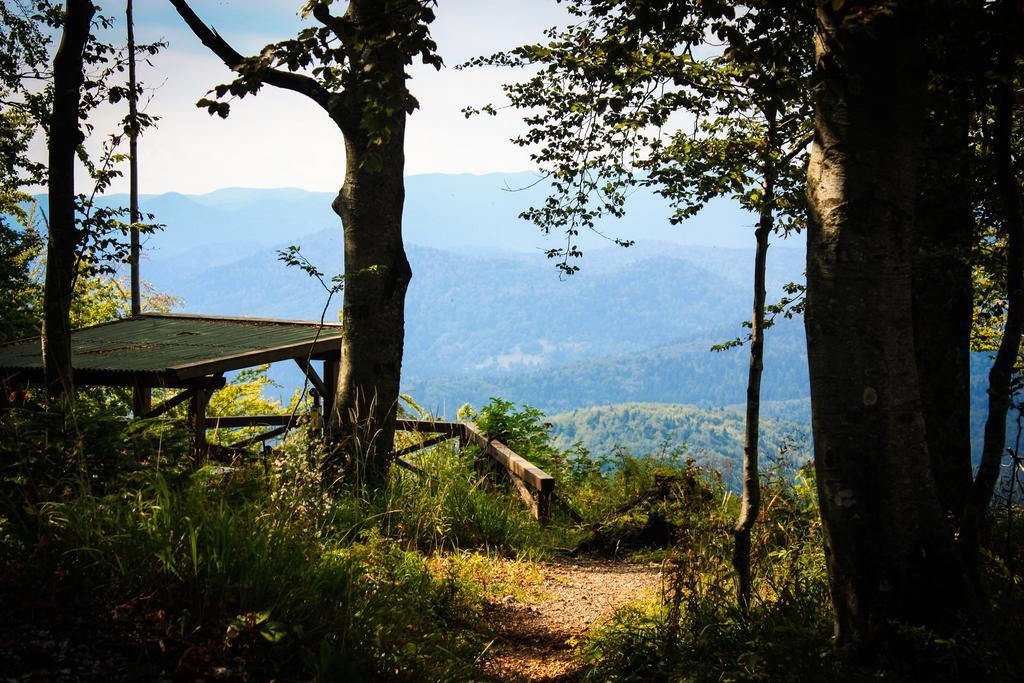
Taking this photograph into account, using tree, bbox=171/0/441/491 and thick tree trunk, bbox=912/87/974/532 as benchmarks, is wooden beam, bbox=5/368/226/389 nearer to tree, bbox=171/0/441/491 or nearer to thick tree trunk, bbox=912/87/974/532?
tree, bbox=171/0/441/491

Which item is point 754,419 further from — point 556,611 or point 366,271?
point 366,271

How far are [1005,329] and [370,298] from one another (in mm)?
5193

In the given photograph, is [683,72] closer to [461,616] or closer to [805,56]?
[805,56]

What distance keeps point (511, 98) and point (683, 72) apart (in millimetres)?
2279

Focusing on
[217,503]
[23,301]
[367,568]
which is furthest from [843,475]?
[23,301]

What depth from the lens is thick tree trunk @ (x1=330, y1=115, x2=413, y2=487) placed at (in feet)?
24.4

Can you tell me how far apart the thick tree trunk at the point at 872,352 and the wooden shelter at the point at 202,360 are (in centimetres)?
459

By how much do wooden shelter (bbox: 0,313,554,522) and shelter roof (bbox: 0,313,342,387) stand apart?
0.01 meters

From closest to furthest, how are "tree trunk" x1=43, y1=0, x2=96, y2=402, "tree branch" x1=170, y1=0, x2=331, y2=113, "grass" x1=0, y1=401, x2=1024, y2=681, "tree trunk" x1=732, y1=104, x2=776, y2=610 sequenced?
1. "grass" x1=0, y1=401, x2=1024, y2=681
2. "tree trunk" x1=732, y1=104, x2=776, y2=610
3. "tree trunk" x1=43, y1=0, x2=96, y2=402
4. "tree branch" x1=170, y1=0, x2=331, y2=113

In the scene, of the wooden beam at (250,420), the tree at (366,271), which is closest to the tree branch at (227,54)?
the tree at (366,271)

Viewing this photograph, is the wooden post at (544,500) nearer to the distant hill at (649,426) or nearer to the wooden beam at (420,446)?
the wooden beam at (420,446)

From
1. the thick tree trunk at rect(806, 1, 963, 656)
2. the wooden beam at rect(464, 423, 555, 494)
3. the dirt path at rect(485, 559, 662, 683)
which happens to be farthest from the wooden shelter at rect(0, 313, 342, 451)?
the thick tree trunk at rect(806, 1, 963, 656)

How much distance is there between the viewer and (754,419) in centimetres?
454

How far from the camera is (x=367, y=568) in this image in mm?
4258
